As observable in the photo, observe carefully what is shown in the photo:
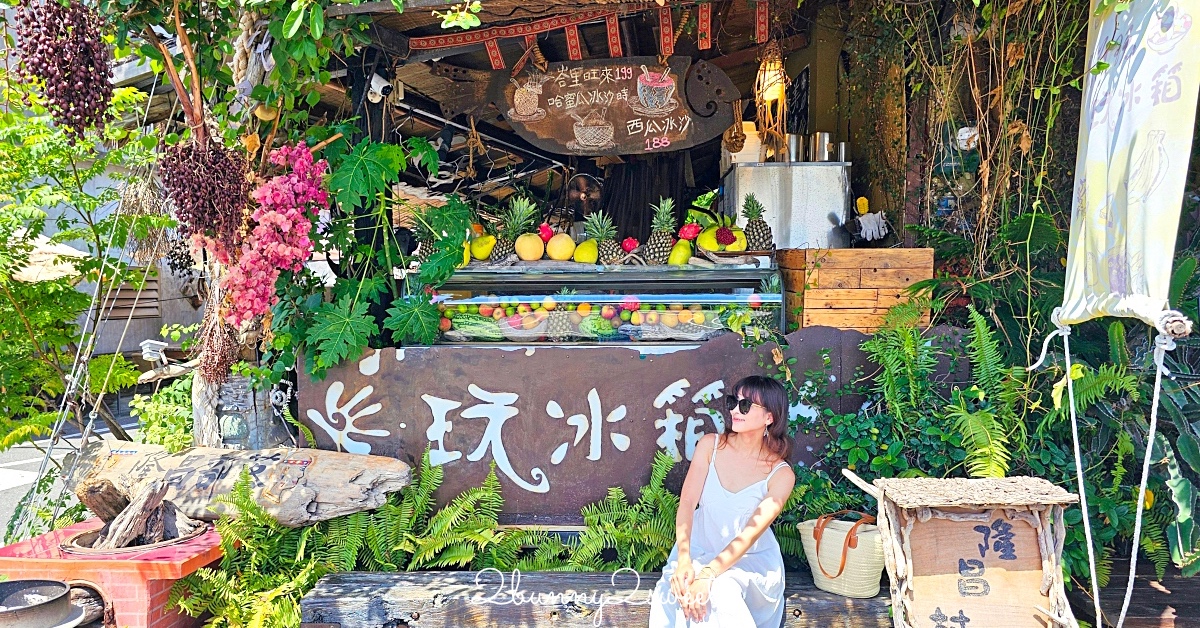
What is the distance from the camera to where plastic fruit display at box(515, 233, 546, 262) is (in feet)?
17.6

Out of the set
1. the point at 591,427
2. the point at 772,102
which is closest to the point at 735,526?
the point at 591,427

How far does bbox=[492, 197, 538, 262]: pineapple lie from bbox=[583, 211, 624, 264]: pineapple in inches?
19.4

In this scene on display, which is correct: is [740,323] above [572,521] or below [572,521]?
above

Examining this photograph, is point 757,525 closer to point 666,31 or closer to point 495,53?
point 666,31

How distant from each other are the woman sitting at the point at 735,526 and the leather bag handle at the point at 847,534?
20.0 inches

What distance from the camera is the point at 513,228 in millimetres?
A: 5492

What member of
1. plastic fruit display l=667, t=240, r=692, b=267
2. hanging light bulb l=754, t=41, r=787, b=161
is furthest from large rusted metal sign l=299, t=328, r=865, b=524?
hanging light bulb l=754, t=41, r=787, b=161

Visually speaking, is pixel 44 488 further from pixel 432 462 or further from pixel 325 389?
pixel 432 462

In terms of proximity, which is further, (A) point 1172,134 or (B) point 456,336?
(B) point 456,336

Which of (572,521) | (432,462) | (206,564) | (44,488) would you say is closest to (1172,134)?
(572,521)

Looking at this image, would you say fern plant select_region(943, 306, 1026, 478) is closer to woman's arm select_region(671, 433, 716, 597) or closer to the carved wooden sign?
woman's arm select_region(671, 433, 716, 597)

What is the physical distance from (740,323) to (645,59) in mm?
2352

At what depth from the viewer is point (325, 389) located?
4953 millimetres

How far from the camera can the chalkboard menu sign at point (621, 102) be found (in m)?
5.85
